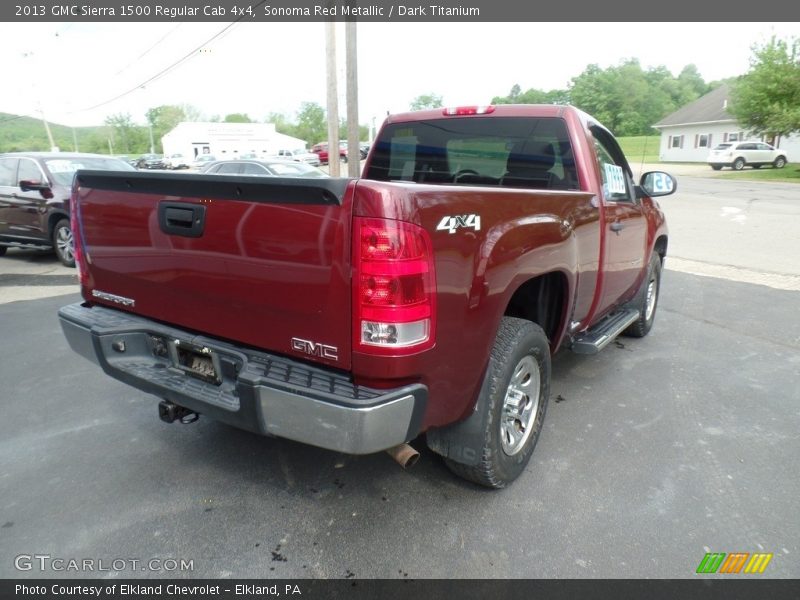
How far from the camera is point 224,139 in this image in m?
64.9

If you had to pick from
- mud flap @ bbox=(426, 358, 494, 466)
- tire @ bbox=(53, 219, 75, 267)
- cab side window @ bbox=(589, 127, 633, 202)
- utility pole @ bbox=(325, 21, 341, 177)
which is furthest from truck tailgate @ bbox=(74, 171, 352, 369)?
utility pole @ bbox=(325, 21, 341, 177)

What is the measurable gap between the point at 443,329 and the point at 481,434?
0.63 metres

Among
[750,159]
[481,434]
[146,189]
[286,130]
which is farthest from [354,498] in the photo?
[286,130]

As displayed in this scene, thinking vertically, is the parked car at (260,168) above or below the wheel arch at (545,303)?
above

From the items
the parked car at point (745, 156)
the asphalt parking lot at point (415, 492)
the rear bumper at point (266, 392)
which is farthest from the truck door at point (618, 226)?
the parked car at point (745, 156)

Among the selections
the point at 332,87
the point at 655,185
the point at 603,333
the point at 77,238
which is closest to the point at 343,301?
the point at 77,238

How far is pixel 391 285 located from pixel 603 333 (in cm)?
243

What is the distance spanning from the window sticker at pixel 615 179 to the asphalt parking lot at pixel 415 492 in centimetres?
146

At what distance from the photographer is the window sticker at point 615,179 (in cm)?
396

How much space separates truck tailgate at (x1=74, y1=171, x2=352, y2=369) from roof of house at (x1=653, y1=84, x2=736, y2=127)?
1908 inches

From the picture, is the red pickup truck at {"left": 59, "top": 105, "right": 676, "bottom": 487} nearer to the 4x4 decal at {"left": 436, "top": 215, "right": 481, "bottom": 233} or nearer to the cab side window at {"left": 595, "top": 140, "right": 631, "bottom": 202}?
the 4x4 decal at {"left": 436, "top": 215, "right": 481, "bottom": 233}

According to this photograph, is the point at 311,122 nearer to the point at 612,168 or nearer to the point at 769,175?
the point at 769,175

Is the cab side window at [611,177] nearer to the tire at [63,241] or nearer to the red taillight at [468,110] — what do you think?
the red taillight at [468,110]

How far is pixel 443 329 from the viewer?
216 cm
